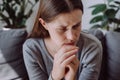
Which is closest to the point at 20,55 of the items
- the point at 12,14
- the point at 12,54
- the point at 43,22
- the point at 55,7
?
the point at 12,54

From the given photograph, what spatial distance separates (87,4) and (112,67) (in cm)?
124

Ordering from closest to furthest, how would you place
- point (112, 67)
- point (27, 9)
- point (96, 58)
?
point (96, 58)
point (112, 67)
point (27, 9)

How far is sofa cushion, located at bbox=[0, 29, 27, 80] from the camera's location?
4.36ft

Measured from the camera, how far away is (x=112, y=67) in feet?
4.18

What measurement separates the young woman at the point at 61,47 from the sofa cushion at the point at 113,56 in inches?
7.9

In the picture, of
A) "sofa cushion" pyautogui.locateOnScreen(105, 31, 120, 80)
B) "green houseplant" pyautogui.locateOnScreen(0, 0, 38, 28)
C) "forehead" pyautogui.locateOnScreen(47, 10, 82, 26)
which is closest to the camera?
"forehead" pyautogui.locateOnScreen(47, 10, 82, 26)

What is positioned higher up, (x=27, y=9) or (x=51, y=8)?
(x=51, y=8)

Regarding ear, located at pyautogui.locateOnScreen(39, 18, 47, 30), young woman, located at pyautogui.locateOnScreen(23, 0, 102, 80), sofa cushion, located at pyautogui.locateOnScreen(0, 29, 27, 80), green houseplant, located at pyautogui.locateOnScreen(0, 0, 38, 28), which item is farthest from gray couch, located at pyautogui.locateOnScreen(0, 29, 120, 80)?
green houseplant, located at pyautogui.locateOnScreen(0, 0, 38, 28)

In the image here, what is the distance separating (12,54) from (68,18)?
22.0 inches

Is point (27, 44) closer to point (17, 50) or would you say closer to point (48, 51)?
point (48, 51)

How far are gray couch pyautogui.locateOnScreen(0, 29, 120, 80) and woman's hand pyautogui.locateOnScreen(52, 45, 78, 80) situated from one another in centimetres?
33

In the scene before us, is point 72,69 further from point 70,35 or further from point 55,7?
point 55,7

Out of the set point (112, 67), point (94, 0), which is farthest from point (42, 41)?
point (94, 0)

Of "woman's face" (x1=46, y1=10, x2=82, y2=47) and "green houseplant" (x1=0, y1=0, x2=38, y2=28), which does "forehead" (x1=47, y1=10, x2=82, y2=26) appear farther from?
"green houseplant" (x1=0, y1=0, x2=38, y2=28)
